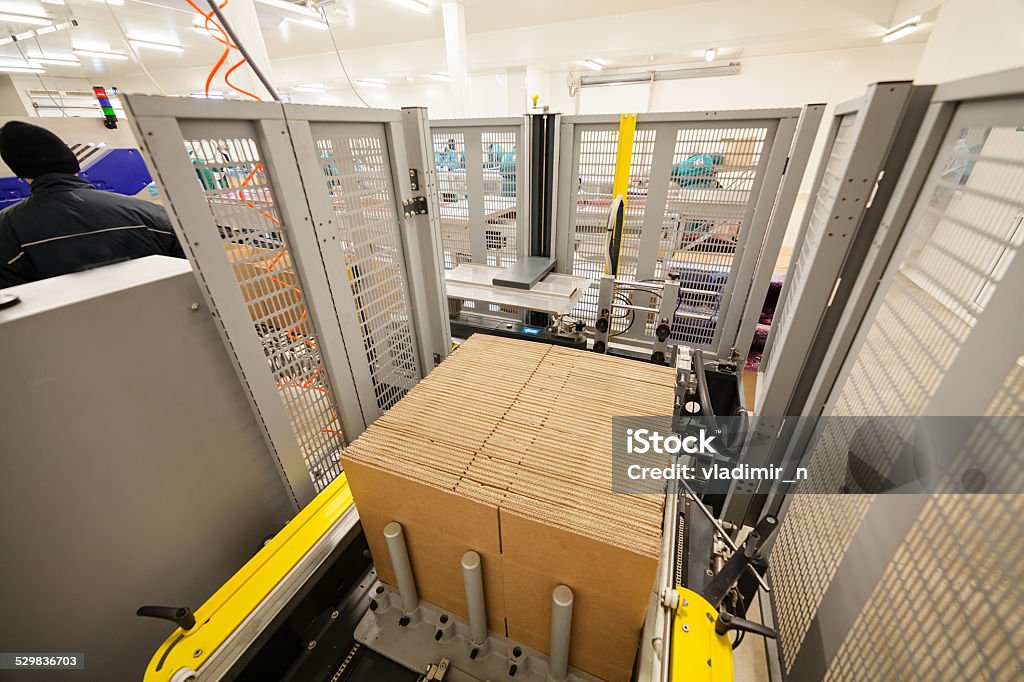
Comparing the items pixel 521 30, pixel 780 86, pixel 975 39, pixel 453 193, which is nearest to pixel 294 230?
pixel 453 193

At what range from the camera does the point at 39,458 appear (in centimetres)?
75

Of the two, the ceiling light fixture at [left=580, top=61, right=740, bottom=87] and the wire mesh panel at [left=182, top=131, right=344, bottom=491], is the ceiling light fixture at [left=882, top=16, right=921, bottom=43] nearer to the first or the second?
the ceiling light fixture at [left=580, top=61, right=740, bottom=87]

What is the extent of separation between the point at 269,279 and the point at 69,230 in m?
1.05

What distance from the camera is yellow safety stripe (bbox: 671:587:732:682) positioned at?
2.43ft

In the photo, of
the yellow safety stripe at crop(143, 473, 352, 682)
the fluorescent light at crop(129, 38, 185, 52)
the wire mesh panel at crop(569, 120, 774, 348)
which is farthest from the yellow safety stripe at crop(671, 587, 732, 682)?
the fluorescent light at crop(129, 38, 185, 52)

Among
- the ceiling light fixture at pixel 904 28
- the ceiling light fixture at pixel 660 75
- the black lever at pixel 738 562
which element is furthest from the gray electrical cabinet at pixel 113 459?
the ceiling light fixture at pixel 660 75

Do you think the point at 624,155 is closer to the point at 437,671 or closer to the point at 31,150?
the point at 437,671

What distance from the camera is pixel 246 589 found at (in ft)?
2.93

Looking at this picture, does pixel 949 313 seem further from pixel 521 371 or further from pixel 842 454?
pixel 521 371

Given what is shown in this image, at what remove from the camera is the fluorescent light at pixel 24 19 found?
4.63 meters

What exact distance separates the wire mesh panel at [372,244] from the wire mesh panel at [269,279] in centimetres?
17

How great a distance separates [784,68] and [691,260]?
8.28 meters

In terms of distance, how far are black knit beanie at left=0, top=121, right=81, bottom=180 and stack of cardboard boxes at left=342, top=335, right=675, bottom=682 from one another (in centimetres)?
167

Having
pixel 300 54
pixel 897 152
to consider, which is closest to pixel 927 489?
pixel 897 152
